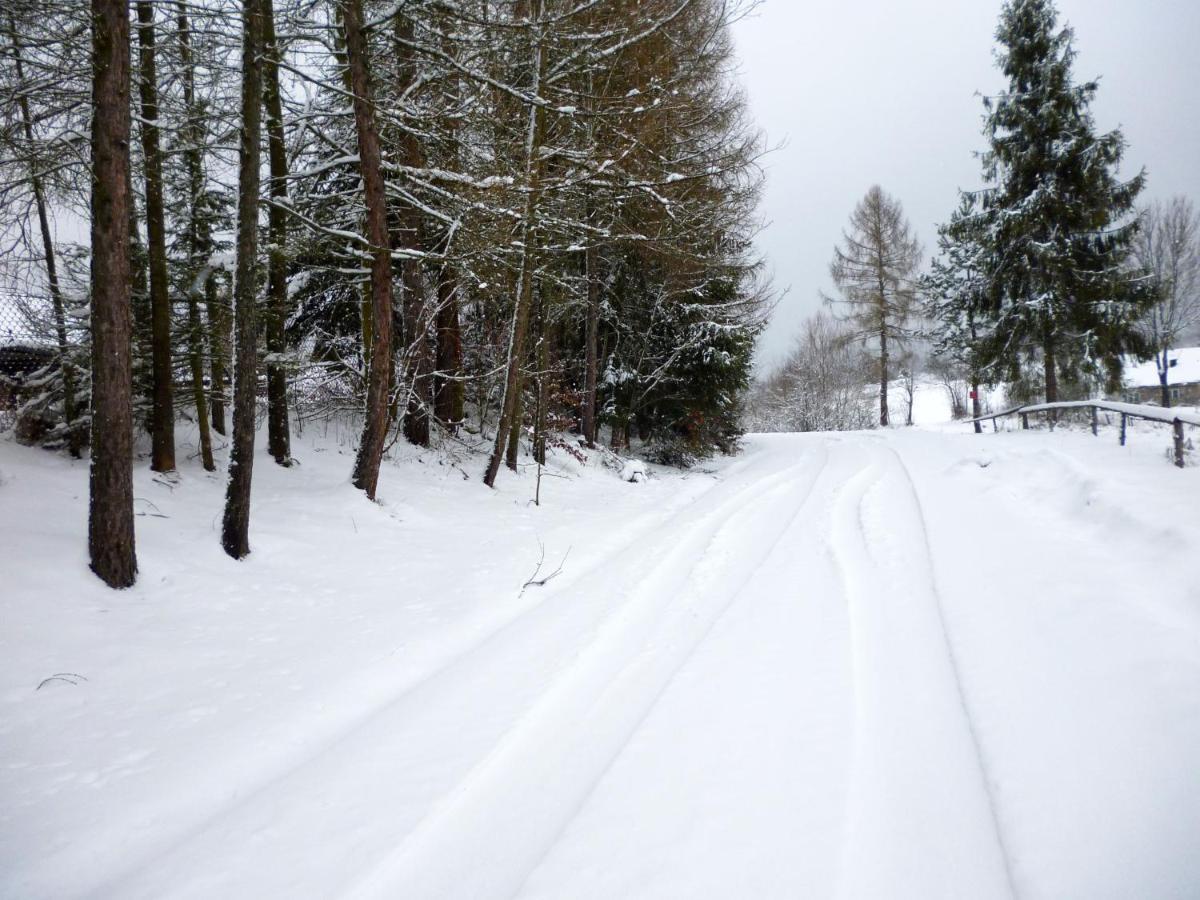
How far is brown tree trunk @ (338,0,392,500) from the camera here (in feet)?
21.1

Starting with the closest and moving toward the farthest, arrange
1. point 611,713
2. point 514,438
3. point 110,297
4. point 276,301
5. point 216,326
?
point 611,713, point 110,297, point 216,326, point 276,301, point 514,438

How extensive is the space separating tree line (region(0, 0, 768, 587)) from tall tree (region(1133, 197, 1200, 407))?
55.8 ft

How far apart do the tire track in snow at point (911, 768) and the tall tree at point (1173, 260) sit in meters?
23.1

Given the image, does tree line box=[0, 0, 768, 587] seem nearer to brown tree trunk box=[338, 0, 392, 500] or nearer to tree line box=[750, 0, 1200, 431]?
brown tree trunk box=[338, 0, 392, 500]

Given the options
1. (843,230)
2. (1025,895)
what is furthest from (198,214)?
(843,230)

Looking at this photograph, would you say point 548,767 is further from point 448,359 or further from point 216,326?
point 448,359

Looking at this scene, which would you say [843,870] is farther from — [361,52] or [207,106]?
[207,106]

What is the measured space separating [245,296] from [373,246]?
6.16 feet

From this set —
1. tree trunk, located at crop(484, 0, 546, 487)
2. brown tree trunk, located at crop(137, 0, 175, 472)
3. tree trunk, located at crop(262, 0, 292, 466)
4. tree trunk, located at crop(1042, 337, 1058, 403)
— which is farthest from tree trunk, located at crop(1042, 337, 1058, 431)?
brown tree trunk, located at crop(137, 0, 175, 472)

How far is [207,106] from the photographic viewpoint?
6.73m

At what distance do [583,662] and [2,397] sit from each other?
8.79 m

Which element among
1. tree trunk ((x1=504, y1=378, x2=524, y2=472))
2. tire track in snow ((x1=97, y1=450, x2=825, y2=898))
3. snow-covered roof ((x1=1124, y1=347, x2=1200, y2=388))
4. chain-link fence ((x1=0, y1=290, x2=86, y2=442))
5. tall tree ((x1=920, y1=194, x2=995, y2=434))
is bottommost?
tire track in snow ((x1=97, y1=450, x2=825, y2=898))

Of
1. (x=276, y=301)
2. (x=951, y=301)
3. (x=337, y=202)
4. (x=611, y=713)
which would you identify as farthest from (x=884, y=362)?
(x=611, y=713)

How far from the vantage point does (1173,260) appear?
19.7 m
